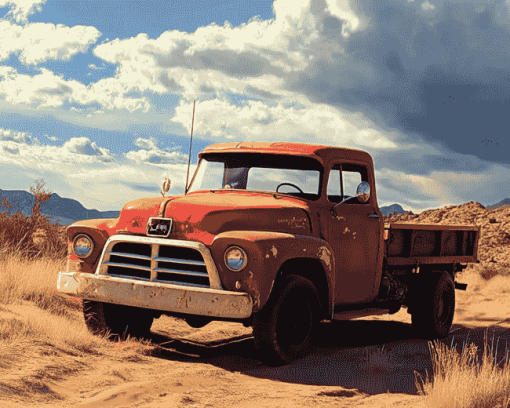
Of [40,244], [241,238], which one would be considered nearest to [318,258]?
[241,238]

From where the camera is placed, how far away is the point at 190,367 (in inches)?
254

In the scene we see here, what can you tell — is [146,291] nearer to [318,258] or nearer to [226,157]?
[318,258]

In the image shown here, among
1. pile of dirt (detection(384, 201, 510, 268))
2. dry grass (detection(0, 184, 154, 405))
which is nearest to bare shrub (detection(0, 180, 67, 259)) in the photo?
dry grass (detection(0, 184, 154, 405))

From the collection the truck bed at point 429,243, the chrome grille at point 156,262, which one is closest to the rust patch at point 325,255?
the chrome grille at point 156,262

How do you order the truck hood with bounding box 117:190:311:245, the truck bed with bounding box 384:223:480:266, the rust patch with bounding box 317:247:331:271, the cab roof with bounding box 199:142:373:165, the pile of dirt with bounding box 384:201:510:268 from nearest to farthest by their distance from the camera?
1. the truck hood with bounding box 117:190:311:245
2. the rust patch with bounding box 317:247:331:271
3. the cab roof with bounding box 199:142:373:165
4. the truck bed with bounding box 384:223:480:266
5. the pile of dirt with bounding box 384:201:510:268

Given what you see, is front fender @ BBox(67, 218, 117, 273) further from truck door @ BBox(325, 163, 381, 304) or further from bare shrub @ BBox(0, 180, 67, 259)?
bare shrub @ BBox(0, 180, 67, 259)

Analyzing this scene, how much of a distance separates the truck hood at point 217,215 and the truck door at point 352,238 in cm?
58

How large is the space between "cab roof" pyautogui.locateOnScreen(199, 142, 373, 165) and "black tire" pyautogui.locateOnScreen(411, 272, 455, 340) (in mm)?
2499

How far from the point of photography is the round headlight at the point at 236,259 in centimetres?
605

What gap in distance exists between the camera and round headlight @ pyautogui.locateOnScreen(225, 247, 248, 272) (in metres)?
6.05

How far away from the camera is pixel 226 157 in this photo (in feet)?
26.1

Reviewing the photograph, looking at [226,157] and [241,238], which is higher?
[226,157]

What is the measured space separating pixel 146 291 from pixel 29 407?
5.72 ft

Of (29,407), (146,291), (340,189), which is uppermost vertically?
(340,189)
